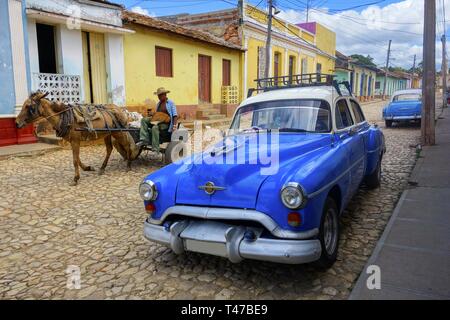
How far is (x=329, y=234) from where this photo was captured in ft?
11.6

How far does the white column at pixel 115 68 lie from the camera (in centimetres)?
1274

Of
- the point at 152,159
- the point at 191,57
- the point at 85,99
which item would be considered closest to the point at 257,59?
the point at 191,57

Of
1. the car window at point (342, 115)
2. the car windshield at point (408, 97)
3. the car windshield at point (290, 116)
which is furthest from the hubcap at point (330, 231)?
the car windshield at point (408, 97)

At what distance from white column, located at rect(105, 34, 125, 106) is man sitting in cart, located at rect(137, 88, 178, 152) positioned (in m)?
5.99

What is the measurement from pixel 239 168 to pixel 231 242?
0.70 m

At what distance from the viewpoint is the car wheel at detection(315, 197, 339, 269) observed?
3.24 metres

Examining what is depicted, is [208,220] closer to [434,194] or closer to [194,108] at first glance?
[434,194]

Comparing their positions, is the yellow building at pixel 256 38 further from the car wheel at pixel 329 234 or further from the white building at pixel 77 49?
the car wheel at pixel 329 234

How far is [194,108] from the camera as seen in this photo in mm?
17203

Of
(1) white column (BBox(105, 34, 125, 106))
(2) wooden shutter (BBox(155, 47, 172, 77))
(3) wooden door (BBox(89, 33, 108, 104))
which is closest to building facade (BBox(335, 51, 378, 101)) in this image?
(2) wooden shutter (BBox(155, 47, 172, 77))

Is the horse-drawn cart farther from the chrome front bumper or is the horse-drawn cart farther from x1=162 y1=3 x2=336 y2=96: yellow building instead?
x1=162 y1=3 x2=336 y2=96: yellow building

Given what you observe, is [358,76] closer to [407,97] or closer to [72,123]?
[407,97]

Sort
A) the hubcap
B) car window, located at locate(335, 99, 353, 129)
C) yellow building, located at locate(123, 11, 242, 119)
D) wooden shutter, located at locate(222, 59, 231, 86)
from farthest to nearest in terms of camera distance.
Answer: wooden shutter, located at locate(222, 59, 231, 86), yellow building, located at locate(123, 11, 242, 119), car window, located at locate(335, 99, 353, 129), the hubcap

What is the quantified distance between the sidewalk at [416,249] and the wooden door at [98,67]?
34.2 ft
